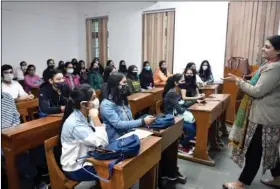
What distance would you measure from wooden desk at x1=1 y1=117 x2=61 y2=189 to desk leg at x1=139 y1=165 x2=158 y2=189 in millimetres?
1092

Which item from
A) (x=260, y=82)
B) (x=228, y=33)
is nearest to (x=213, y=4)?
(x=228, y=33)

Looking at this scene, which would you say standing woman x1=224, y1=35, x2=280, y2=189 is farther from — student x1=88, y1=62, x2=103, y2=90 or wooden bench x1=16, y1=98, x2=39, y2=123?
student x1=88, y1=62, x2=103, y2=90

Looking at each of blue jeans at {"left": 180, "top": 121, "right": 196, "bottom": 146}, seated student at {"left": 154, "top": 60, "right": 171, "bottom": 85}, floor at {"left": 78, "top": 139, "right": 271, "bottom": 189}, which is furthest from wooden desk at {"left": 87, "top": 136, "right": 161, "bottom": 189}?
seated student at {"left": 154, "top": 60, "right": 171, "bottom": 85}

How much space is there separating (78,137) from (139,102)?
6.61 ft

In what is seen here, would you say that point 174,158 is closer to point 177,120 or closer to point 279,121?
point 177,120

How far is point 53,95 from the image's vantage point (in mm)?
2842

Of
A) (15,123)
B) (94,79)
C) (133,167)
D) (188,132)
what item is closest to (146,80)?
(94,79)

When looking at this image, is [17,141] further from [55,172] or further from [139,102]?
[139,102]

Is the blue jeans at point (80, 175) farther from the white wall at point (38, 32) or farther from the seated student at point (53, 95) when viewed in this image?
the white wall at point (38, 32)

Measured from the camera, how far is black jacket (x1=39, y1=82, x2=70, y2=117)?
2744 millimetres

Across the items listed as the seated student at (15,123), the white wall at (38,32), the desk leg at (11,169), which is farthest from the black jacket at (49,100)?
the white wall at (38,32)

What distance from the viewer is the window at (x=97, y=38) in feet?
25.4

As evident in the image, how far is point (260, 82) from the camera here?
2029mm

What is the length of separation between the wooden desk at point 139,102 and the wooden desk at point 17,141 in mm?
1486
